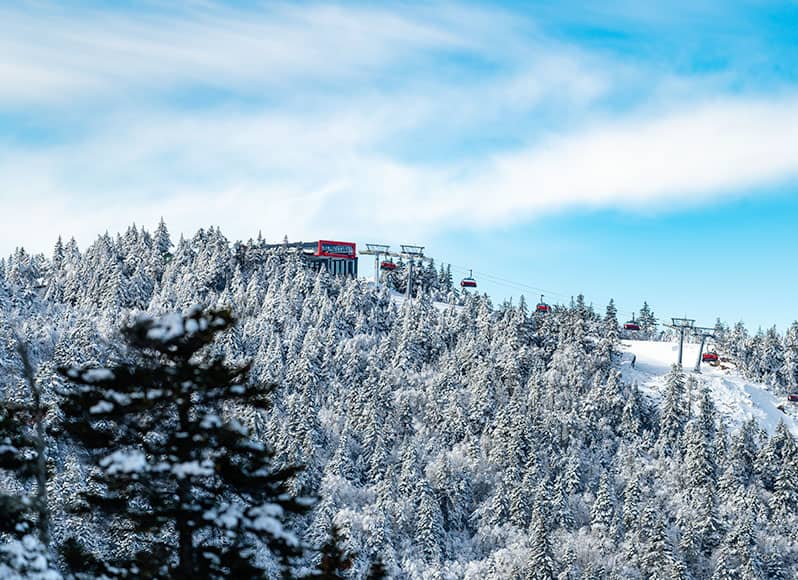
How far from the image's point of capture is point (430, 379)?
111m

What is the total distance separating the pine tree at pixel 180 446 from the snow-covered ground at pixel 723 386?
110792mm

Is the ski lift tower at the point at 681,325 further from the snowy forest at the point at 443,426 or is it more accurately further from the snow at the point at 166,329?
the snow at the point at 166,329

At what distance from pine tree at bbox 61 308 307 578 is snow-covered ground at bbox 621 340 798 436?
11079cm

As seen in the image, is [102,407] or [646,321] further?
[646,321]

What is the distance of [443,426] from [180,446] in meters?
88.7

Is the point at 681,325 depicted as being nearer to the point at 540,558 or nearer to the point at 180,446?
the point at 540,558

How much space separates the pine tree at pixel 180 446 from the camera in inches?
518

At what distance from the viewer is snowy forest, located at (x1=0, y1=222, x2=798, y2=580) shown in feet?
244

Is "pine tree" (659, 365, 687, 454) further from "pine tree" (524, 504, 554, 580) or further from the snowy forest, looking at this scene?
"pine tree" (524, 504, 554, 580)

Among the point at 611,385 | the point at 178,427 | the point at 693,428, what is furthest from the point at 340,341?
the point at 178,427

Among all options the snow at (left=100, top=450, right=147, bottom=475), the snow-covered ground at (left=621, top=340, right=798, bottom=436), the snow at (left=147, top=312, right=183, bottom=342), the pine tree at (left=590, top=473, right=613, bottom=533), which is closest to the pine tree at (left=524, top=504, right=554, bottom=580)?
the pine tree at (left=590, top=473, right=613, bottom=533)

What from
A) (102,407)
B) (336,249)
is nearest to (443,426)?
(336,249)

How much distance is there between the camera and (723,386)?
124 m

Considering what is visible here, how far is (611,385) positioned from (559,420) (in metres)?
11.5
